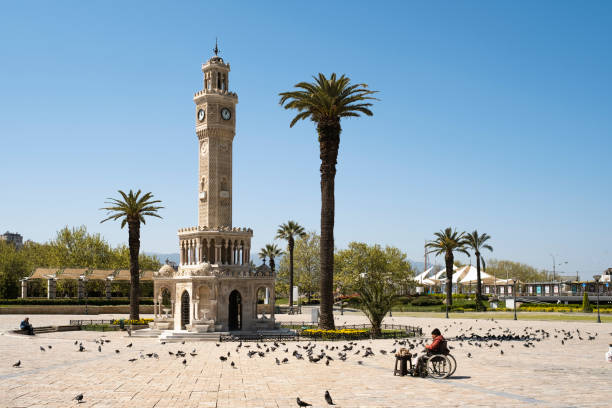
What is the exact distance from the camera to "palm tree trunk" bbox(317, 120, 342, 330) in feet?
121

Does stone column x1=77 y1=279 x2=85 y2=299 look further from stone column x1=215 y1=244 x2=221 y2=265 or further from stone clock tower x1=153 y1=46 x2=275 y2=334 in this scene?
stone column x1=215 y1=244 x2=221 y2=265

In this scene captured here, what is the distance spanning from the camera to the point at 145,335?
137ft

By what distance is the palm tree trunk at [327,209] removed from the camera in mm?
36781

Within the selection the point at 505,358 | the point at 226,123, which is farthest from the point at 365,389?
the point at 226,123

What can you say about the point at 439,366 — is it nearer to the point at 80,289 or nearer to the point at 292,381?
the point at 292,381

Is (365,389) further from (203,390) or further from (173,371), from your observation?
(173,371)

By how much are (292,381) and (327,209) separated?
1979 cm

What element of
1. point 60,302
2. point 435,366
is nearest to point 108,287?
point 60,302

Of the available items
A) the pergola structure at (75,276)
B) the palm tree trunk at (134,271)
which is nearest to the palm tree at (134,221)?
the palm tree trunk at (134,271)

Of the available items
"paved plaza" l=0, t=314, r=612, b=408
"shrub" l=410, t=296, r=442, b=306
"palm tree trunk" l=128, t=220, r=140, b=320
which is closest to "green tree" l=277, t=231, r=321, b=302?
"shrub" l=410, t=296, r=442, b=306

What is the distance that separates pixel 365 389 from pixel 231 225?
30226 mm

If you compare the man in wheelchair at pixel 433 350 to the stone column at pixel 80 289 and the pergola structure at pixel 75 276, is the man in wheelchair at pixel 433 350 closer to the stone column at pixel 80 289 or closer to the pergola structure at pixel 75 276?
the pergola structure at pixel 75 276

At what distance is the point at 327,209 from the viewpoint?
37.4m

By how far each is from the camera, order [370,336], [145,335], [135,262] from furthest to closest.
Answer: [135,262], [145,335], [370,336]
